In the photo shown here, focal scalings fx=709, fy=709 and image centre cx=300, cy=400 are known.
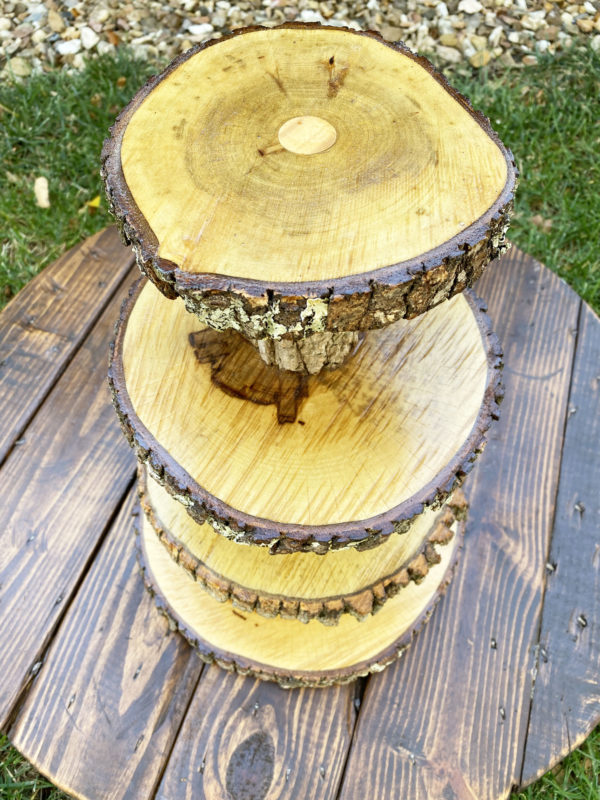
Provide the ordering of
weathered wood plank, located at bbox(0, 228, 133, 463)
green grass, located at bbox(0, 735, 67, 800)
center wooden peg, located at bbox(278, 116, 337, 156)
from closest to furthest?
center wooden peg, located at bbox(278, 116, 337, 156), green grass, located at bbox(0, 735, 67, 800), weathered wood plank, located at bbox(0, 228, 133, 463)

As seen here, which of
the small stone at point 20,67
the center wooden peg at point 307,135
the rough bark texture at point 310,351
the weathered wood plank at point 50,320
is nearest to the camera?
the center wooden peg at point 307,135

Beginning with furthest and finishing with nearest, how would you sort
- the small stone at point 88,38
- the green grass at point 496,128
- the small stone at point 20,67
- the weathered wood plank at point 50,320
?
the small stone at point 88,38, the small stone at point 20,67, the green grass at point 496,128, the weathered wood plank at point 50,320

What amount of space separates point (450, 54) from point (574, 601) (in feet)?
7.44

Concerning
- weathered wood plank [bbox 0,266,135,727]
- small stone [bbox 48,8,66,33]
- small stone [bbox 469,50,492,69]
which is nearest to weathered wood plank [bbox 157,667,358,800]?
weathered wood plank [bbox 0,266,135,727]

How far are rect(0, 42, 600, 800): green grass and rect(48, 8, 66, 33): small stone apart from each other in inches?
14.0

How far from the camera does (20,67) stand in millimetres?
2807

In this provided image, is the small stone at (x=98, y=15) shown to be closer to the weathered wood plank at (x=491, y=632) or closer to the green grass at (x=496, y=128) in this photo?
the green grass at (x=496, y=128)

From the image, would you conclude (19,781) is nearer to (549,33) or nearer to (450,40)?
(450,40)

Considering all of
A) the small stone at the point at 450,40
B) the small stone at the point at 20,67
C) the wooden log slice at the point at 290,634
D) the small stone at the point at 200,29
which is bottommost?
the wooden log slice at the point at 290,634

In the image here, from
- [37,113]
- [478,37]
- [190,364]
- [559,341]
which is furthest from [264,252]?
[478,37]

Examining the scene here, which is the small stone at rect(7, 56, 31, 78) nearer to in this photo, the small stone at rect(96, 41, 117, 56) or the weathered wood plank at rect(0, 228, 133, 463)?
the small stone at rect(96, 41, 117, 56)

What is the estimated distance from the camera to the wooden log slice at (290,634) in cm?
143

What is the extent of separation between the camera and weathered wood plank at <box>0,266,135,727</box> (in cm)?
151

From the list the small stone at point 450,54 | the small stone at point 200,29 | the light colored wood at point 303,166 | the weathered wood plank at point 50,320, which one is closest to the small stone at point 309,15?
the small stone at point 200,29
